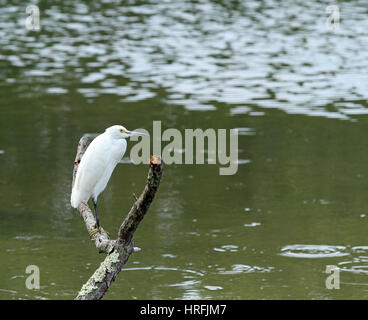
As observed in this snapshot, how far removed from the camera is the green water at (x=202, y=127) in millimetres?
10844

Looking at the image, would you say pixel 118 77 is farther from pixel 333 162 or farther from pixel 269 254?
pixel 269 254

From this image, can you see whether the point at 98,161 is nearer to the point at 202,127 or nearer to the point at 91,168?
the point at 91,168

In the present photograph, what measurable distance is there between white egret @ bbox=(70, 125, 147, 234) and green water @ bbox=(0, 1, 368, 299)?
2.49m

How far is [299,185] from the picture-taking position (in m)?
13.9

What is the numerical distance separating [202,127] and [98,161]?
945cm

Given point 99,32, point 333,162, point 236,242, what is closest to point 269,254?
point 236,242

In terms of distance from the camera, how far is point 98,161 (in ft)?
25.1

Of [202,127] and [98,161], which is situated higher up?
[98,161]

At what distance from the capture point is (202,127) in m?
17.0

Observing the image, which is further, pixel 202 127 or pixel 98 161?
pixel 202 127

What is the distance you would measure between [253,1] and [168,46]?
7.38 m

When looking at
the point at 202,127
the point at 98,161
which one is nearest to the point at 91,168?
the point at 98,161

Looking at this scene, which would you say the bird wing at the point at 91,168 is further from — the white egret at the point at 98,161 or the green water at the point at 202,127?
the green water at the point at 202,127

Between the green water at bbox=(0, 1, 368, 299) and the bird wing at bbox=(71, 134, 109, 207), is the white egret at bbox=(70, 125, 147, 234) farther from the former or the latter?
the green water at bbox=(0, 1, 368, 299)
